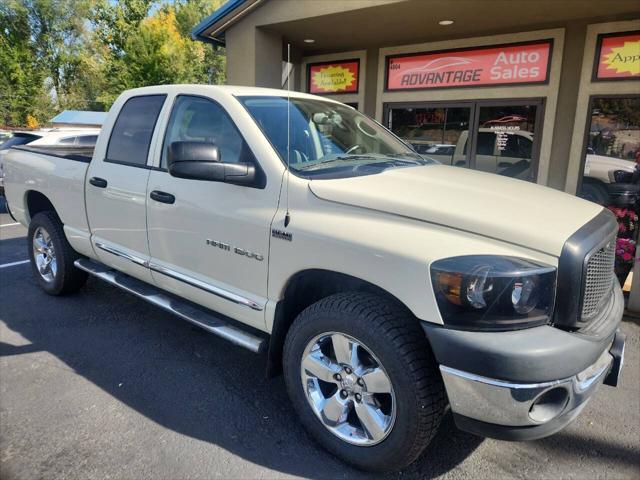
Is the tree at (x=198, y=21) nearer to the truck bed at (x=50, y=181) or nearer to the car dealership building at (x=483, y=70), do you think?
the car dealership building at (x=483, y=70)

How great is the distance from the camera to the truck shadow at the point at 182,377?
105 inches

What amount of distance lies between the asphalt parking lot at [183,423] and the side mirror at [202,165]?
4.84 ft

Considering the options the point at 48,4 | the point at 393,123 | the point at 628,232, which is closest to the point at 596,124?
the point at 628,232

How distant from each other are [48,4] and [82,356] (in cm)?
4486

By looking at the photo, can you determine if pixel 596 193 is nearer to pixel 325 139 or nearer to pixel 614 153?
pixel 614 153

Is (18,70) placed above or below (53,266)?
above

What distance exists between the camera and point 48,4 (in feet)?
127

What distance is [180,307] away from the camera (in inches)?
132

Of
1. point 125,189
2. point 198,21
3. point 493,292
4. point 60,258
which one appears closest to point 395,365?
point 493,292

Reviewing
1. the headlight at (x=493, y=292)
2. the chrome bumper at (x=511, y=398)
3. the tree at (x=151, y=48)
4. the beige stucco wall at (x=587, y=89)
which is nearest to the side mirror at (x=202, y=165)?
the headlight at (x=493, y=292)

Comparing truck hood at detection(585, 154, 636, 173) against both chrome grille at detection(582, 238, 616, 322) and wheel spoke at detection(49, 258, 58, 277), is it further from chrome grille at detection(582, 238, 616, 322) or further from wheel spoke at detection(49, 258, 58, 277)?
wheel spoke at detection(49, 258, 58, 277)

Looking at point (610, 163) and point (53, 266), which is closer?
point (53, 266)

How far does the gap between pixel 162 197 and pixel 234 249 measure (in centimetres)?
77

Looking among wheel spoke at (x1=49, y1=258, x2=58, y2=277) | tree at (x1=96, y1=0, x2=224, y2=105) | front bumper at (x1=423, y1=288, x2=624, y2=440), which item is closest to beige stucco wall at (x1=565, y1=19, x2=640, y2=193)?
front bumper at (x1=423, y1=288, x2=624, y2=440)
